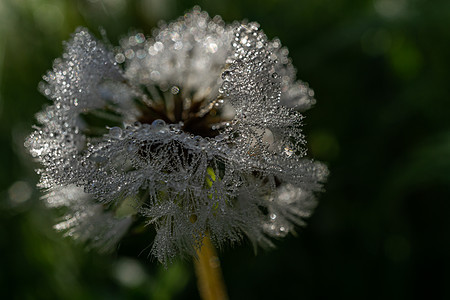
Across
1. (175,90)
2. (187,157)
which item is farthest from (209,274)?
(175,90)

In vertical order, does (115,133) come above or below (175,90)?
below

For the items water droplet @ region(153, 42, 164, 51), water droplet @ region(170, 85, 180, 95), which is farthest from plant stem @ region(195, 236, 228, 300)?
water droplet @ region(153, 42, 164, 51)

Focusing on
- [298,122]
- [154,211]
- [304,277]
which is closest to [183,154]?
[154,211]

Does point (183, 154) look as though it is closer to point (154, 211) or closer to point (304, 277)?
point (154, 211)

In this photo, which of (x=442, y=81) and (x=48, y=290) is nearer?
(x=48, y=290)

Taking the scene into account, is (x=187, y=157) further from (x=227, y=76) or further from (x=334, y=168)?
(x=334, y=168)

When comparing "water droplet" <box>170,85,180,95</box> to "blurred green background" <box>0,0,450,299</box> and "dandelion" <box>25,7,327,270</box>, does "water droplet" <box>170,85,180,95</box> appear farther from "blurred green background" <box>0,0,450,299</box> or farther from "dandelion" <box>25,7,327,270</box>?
"blurred green background" <box>0,0,450,299</box>
